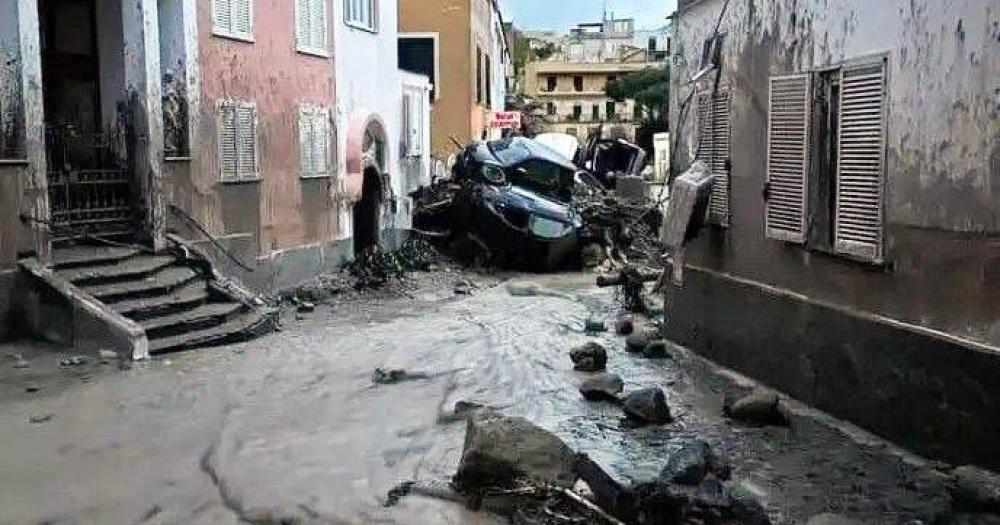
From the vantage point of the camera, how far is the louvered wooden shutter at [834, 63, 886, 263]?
785cm

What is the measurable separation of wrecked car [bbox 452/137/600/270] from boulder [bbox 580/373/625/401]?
1149 centimetres

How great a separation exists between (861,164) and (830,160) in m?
0.49

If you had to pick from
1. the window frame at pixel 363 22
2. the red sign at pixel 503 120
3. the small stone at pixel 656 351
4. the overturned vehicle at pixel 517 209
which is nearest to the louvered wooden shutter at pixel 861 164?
the small stone at pixel 656 351

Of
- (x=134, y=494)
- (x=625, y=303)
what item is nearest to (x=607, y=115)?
(x=625, y=303)

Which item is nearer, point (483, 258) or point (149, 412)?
point (149, 412)

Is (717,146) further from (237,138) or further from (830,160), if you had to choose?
(237,138)

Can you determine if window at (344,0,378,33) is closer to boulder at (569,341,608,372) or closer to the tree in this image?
boulder at (569,341,608,372)

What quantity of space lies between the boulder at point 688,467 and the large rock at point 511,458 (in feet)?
1.95

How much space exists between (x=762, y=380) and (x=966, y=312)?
3191mm

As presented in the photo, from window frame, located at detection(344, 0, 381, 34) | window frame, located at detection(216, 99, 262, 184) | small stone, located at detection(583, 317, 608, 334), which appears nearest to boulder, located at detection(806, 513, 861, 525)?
small stone, located at detection(583, 317, 608, 334)

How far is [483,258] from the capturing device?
2155cm

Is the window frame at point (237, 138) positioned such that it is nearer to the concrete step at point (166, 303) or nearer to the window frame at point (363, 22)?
the concrete step at point (166, 303)

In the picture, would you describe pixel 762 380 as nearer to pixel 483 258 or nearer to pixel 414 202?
pixel 483 258

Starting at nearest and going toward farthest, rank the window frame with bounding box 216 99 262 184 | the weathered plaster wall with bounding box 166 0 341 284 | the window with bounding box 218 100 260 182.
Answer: the weathered plaster wall with bounding box 166 0 341 284, the window frame with bounding box 216 99 262 184, the window with bounding box 218 100 260 182
